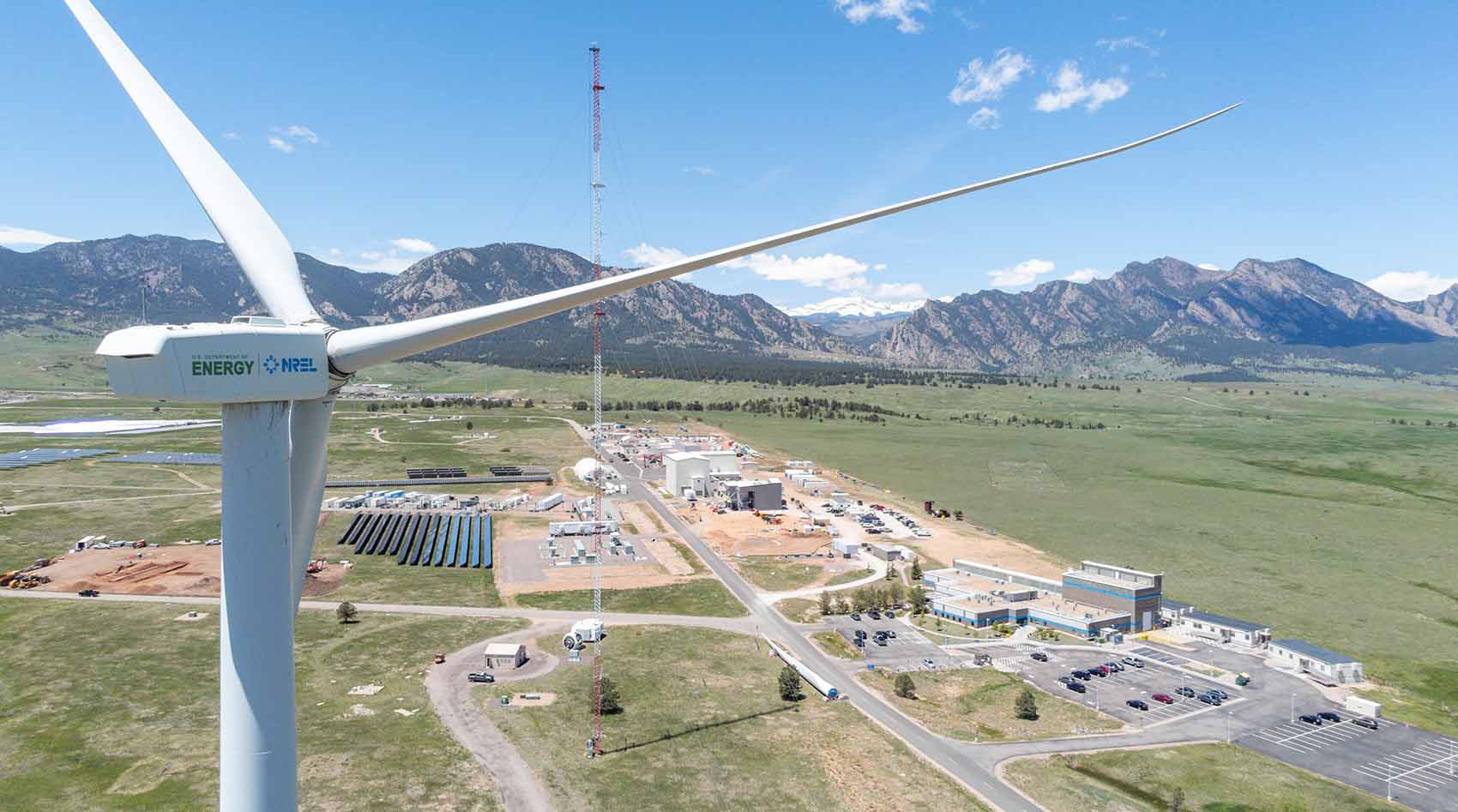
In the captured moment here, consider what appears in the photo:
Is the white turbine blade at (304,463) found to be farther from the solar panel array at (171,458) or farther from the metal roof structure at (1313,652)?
the solar panel array at (171,458)

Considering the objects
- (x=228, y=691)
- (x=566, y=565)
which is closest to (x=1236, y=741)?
(x=228, y=691)

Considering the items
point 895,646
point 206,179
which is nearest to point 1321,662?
point 895,646

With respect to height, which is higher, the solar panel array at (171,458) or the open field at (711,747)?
the solar panel array at (171,458)

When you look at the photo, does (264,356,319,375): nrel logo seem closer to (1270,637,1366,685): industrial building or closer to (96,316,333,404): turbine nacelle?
(96,316,333,404): turbine nacelle

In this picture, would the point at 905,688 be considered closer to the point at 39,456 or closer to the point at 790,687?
the point at 790,687

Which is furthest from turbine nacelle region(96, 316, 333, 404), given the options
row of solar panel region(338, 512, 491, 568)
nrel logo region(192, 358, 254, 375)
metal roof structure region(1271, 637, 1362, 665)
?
row of solar panel region(338, 512, 491, 568)

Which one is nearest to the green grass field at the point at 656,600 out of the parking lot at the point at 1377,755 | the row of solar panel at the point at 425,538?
the row of solar panel at the point at 425,538
